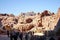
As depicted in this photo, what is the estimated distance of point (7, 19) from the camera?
74.6m

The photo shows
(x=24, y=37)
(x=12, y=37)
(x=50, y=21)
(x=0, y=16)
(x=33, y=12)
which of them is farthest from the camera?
(x=33, y=12)

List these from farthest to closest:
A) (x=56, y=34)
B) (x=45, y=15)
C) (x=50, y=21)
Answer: (x=45, y=15) < (x=50, y=21) < (x=56, y=34)

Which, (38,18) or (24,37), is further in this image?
(38,18)

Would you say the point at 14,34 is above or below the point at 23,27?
above

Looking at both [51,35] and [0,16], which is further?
[0,16]

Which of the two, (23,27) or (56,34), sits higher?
(56,34)

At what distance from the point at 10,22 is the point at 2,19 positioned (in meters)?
6.00

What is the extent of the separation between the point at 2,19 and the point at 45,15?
22619mm

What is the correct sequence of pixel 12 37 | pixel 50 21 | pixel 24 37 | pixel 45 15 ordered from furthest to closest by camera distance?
pixel 45 15 < pixel 50 21 < pixel 24 37 < pixel 12 37

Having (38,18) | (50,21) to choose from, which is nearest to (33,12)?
(38,18)

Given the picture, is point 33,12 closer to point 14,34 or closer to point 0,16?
point 0,16

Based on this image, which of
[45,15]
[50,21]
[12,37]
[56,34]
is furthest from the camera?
[45,15]

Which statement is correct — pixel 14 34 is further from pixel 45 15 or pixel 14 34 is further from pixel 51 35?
pixel 45 15

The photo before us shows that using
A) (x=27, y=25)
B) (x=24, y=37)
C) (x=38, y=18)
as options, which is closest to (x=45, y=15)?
(x=38, y=18)
